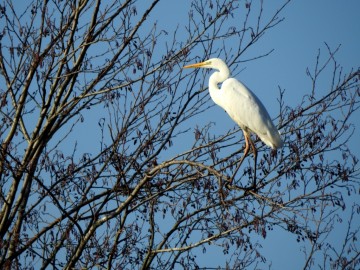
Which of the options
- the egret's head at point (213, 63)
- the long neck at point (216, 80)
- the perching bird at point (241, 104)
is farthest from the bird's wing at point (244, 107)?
the egret's head at point (213, 63)

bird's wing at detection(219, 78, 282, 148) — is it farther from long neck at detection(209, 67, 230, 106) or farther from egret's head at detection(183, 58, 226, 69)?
egret's head at detection(183, 58, 226, 69)

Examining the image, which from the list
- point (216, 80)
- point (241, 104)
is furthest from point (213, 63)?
point (241, 104)

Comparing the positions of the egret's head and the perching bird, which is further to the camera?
the egret's head

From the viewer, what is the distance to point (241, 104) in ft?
24.7

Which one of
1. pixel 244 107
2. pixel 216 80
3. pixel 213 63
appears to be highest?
pixel 213 63

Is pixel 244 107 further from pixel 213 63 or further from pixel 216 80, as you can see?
pixel 213 63

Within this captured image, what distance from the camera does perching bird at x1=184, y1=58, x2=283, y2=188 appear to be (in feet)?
22.8

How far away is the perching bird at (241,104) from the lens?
22.8 feet

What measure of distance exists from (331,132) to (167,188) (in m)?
1.89

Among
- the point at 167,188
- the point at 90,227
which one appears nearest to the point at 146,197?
the point at 167,188

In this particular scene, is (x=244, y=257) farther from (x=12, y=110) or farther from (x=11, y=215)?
(x=12, y=110)

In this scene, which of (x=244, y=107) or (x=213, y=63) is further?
(x=244, y=107)

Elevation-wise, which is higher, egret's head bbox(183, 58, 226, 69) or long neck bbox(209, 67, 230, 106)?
egret's head bbox(183, 58, 226, 69)

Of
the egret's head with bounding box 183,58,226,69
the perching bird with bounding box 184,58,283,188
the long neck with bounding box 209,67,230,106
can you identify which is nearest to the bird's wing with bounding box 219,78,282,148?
the perching bird with bounding box 184,58,283,188
